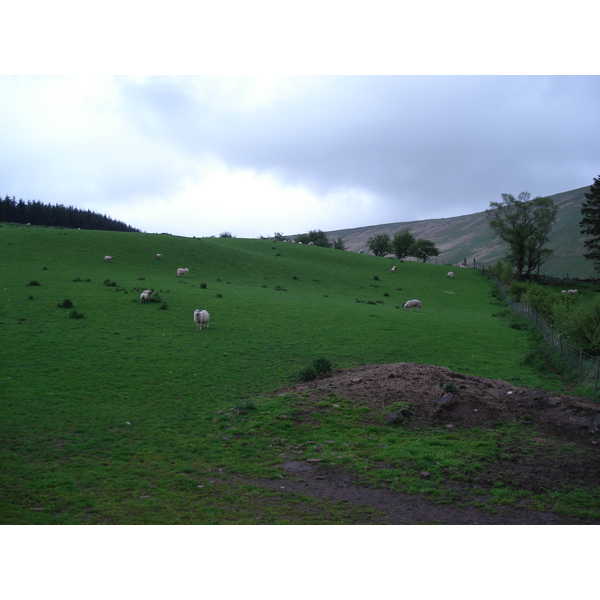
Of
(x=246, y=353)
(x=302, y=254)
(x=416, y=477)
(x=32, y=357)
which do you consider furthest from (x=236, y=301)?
(x=302, y=254)

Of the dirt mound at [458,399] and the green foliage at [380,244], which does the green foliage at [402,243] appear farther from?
the dirt mound at [458,399]

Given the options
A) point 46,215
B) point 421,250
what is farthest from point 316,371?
point 46,215

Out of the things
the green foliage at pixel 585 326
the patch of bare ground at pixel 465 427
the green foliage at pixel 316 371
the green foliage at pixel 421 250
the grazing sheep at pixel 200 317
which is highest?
the green foliage at pixel 421 250

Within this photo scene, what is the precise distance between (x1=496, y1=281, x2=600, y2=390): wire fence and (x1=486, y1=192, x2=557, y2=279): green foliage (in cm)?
4741

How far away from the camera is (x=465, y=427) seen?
13500 mm

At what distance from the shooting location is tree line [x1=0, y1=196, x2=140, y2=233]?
111m

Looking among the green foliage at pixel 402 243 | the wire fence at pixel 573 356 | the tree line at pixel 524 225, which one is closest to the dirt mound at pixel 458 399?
the wire fence at pixel 573 356

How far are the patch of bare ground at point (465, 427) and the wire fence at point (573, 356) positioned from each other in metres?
2.13

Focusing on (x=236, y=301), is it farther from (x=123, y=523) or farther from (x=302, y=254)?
(x=302, y=254)

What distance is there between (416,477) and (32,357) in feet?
55.4

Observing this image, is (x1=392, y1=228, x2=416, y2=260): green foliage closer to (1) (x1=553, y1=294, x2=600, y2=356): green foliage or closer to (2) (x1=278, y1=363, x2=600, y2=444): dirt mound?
(1) (x1=553, y1=294, x2=600, y2=356): green foliage

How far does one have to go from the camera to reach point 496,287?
62.8 meters

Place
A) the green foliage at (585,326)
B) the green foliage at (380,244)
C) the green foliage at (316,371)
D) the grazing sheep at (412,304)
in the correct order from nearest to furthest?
1. the green foliage at (316,371)
2. the green foliage at (585,326)
3. the grazing sheep at (412,304)
4. the green foliage at (380,244)

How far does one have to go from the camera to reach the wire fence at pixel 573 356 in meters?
17.7
